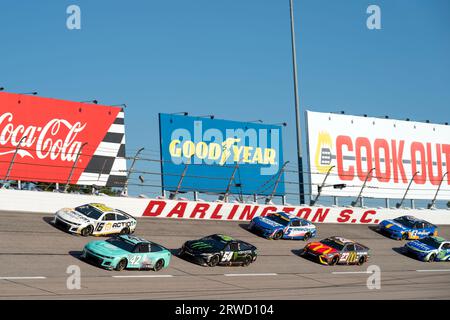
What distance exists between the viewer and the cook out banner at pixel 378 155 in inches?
1908

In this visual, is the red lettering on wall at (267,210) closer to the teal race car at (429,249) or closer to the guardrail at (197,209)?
the guardrail at (197,209)

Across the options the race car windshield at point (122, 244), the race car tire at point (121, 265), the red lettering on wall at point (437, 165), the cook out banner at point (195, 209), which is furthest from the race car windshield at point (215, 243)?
the red lettering on wall at point (437, 165)

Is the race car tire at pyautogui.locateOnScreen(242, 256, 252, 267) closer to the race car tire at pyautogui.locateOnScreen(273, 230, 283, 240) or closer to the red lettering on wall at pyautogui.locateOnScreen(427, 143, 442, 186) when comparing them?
the race car tire at pyautogui.locateOnScreen(273, 230, 283, 240)

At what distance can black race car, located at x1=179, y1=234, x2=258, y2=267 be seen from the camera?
2856 centimetres

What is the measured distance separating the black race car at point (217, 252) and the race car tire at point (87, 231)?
3628 millimetres

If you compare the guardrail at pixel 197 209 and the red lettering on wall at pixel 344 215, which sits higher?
the guardrail at pixel 197 209

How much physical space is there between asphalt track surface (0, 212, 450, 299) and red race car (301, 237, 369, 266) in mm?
347

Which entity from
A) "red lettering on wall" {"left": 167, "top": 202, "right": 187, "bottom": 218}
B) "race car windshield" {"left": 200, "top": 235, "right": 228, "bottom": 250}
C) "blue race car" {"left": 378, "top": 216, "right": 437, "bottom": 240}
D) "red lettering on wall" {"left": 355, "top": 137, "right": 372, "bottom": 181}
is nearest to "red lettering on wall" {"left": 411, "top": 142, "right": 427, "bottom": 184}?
"red lettering on wall" {"left": 355, "top": 137, "right": 372, "bottom": 181}

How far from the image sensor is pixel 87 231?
97.8 feet

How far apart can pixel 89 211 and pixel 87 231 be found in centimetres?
93

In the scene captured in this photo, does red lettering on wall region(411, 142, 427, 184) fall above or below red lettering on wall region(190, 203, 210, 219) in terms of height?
below

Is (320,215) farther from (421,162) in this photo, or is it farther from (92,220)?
(92,220)

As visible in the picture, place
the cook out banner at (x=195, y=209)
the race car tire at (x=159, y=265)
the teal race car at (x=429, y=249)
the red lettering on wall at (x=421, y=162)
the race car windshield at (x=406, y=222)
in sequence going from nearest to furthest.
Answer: the race car tire at (x=159, y=265), the cook out banner at (x=195, y=209), the teal race car at (x=429, y=249), the race car windshield at (x=406, y=222), the red lettering on wall at (x=421, y=162)
